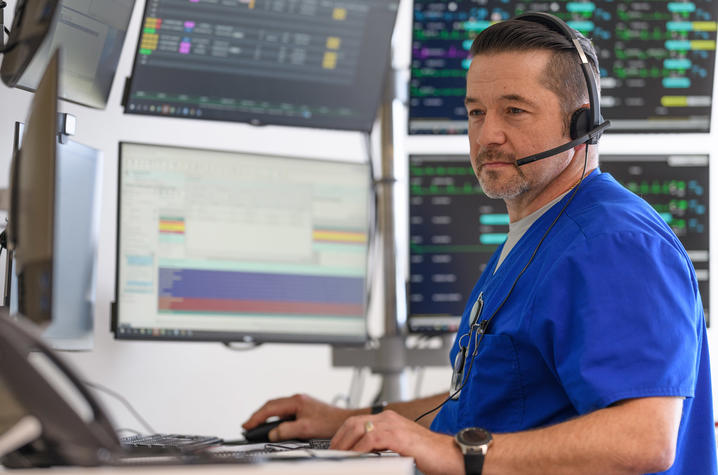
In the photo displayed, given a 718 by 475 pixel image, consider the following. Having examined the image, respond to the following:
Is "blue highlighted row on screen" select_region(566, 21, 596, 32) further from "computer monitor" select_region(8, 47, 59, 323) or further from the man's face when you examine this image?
"computer monitor" select_region(8, 47, 59, 323)

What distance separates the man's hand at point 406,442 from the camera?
105 cm

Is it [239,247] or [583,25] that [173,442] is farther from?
[583,25]

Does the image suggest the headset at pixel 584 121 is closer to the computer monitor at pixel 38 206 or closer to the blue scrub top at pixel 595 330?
the blue scrub top at pixel 595 330

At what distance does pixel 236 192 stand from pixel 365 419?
103 cm

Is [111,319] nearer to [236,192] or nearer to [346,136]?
A: [236,192]

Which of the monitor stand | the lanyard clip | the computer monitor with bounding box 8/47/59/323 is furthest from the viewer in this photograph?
the monitor stand

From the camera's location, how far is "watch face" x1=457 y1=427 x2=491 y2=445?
41.2 inches

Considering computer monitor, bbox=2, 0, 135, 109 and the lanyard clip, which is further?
computer monitor, bbox=2, 0, 135, 109

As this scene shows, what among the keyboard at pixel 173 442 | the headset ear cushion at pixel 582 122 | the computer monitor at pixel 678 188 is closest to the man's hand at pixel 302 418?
the keyboard at pixel 173 442

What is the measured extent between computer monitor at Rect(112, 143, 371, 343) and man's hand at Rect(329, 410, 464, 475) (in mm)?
947

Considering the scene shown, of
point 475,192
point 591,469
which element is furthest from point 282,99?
point 591,469

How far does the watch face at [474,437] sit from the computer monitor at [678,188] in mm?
1296

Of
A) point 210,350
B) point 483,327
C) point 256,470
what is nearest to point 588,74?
point 483,327

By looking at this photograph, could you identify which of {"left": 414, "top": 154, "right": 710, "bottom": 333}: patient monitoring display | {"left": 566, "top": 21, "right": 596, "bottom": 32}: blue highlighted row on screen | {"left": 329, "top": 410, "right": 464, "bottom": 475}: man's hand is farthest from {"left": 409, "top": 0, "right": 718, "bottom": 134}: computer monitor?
{"left": 329, "top": 410, "right": 464, "bottom": 475}: man's hand
